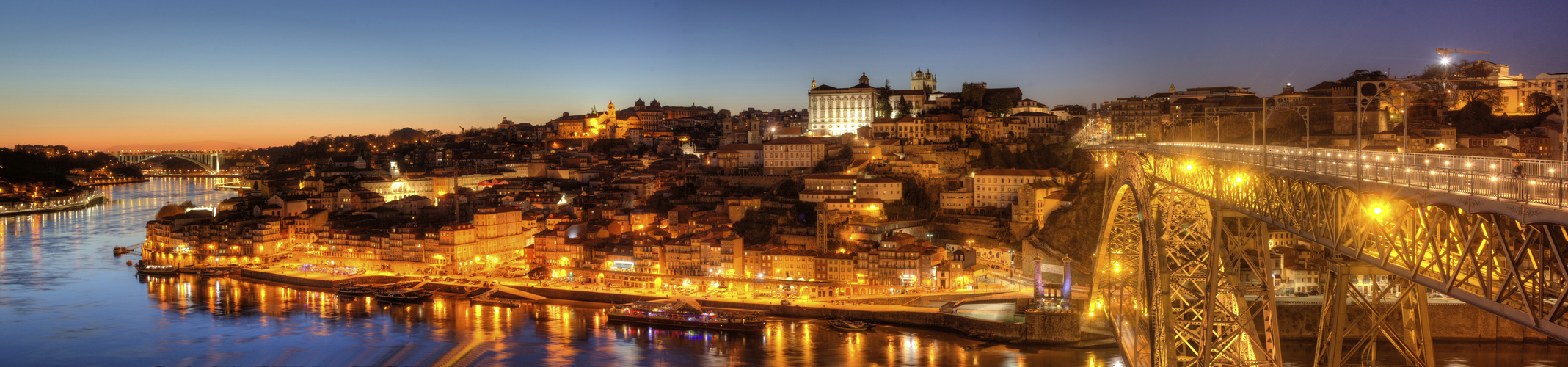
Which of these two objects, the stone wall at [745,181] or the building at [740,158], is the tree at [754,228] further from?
the building at [740,158]

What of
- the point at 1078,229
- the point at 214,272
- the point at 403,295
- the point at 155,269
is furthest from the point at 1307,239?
the point at 155,269

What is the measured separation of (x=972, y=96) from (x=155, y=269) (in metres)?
25.4

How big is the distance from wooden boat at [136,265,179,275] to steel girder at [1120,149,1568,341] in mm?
27932

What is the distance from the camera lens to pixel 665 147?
39500 millimetres

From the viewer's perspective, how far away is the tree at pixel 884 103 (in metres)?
34.1

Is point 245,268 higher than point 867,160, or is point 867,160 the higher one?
point 867,160

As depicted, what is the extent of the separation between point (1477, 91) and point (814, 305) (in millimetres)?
12985

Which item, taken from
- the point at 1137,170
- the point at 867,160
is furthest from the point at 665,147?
the point at 1137,170

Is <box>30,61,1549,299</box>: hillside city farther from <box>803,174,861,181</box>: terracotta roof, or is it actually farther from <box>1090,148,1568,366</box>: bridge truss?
<box>1090,148,1568,366</box>: bridge truss

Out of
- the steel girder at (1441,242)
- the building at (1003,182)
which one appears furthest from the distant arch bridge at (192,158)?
the steel girder at (1441,242)

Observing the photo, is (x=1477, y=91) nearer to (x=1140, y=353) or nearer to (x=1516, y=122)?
(x=1516, y=122)

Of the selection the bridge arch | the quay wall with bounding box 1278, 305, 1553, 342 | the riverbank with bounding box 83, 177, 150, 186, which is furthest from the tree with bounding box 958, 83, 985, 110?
the bridge arch

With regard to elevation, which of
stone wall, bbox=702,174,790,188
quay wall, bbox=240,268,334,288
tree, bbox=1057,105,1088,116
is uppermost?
tree, bbox=1057,105,1088,116

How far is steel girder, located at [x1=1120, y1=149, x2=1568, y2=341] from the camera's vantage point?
3252 mm
